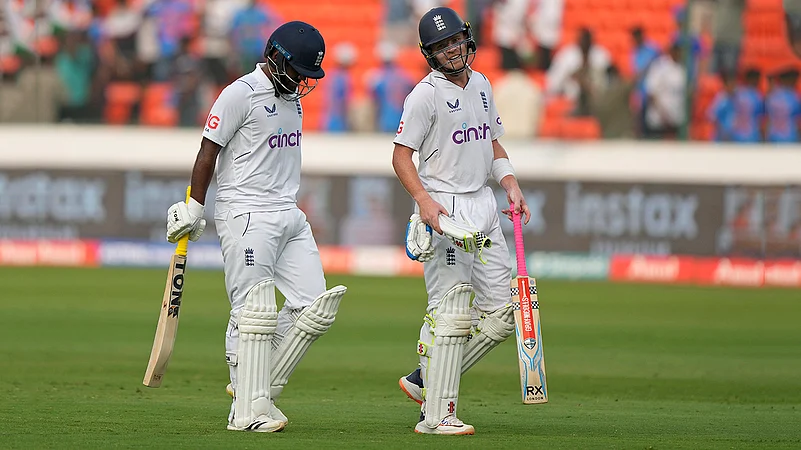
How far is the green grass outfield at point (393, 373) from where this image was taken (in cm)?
559

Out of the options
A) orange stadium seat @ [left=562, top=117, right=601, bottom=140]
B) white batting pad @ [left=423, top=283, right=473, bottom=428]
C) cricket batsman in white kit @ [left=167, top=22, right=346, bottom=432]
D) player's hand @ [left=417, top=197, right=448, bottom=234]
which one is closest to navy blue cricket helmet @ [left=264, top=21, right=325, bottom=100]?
cricket batsman in white kit @ [left=167, top=22, right=346, bottom=432]

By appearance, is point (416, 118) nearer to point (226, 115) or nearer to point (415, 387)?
point (226, 115)

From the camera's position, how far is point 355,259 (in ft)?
53.4

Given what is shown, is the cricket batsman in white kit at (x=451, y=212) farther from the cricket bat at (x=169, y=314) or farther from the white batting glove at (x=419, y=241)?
the cricket bat at (x=169, y=314)

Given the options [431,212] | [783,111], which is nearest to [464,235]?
[431,212]

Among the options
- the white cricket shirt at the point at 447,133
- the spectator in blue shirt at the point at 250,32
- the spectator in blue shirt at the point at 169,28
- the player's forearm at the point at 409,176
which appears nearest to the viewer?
the player's forearm at the point at 409,176

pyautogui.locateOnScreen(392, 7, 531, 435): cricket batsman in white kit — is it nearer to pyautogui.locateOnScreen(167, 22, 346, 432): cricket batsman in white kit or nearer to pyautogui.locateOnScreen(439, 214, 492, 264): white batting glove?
pyautogui.locateOnScreen(439, 214, 492, 264): white batting glove

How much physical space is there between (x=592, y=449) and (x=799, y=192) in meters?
11.2

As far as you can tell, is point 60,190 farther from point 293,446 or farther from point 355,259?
point 293,446

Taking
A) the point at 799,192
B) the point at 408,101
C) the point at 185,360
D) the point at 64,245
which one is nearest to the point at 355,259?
the point at 64,245

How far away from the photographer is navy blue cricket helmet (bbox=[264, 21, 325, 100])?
5539 millimetres

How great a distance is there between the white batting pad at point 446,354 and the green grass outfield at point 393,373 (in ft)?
0.59

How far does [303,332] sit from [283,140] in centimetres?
88

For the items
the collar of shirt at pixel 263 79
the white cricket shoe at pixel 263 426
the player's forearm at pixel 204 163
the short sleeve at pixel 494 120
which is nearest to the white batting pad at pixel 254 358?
the white cricket shoe at pixel 263 426
